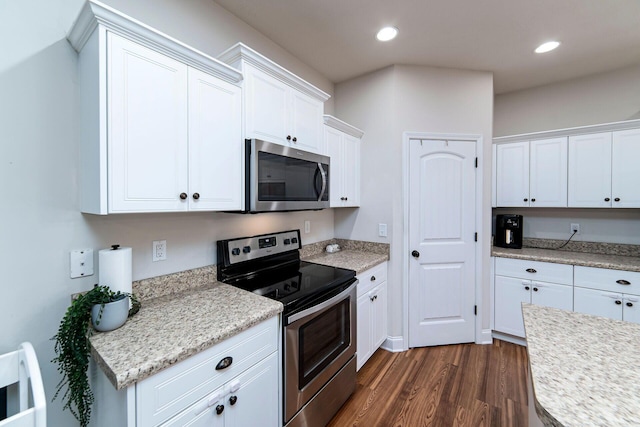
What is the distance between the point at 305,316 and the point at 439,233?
5.93 feet

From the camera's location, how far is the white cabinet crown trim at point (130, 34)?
1032 mm

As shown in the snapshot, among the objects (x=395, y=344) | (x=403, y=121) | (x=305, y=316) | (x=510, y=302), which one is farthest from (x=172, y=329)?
(x=510, y=302)

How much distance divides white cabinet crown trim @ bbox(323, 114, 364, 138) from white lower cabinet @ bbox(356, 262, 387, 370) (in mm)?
1351

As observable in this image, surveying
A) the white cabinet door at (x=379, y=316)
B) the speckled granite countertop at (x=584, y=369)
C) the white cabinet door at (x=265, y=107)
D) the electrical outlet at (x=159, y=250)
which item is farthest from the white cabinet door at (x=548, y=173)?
the electrical outlet at (x=159, y=250)

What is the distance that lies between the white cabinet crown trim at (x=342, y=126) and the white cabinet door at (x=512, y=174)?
5.53 feet

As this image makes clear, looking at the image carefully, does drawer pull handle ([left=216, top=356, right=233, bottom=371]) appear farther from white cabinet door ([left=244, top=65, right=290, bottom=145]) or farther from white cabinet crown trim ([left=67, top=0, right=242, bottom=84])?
white cabinet crown trim ([left=67, top=0, right=242, bottom=84])

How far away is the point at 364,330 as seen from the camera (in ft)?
7.36

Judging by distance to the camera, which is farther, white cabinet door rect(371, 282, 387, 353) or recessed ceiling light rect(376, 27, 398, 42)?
white cabinet door rect(371, 282, 387, 353)

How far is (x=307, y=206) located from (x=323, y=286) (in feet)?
2.04

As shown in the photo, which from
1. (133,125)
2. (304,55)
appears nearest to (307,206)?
(133,125)

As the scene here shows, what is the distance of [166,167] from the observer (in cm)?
126

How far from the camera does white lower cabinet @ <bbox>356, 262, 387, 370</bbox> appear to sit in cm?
219

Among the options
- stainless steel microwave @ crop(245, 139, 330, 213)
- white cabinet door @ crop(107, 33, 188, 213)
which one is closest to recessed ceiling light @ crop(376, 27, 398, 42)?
stainless steel microwave @ crop(245, 139, 330, 213)

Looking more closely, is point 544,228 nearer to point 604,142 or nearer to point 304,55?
point 604,142
